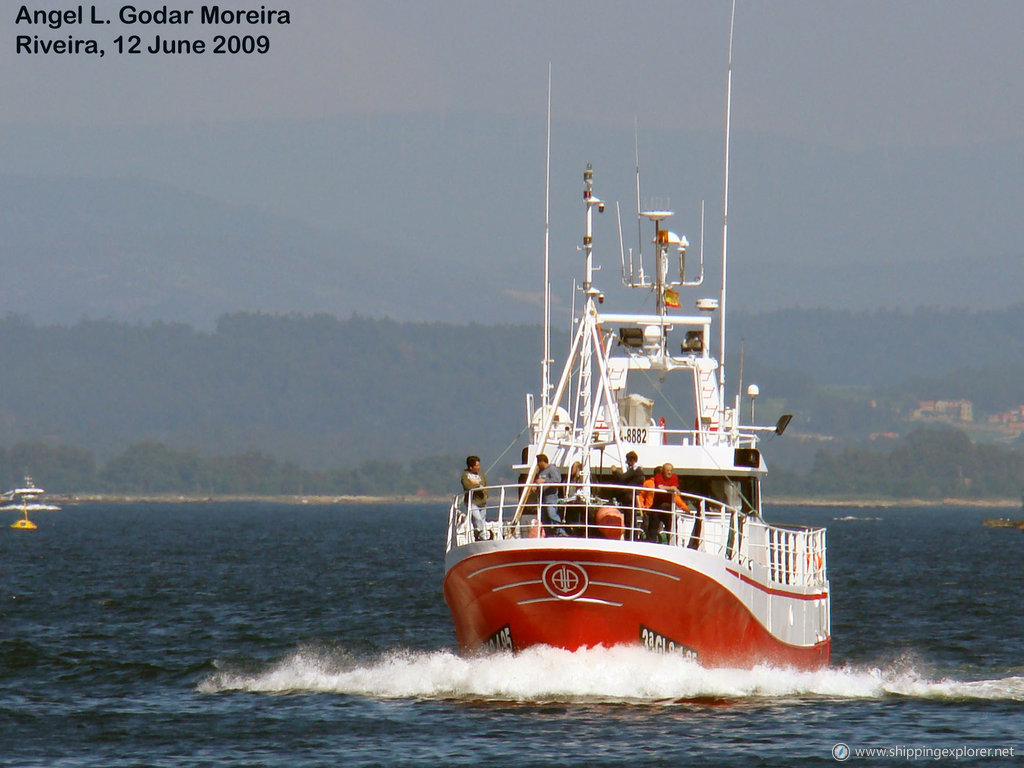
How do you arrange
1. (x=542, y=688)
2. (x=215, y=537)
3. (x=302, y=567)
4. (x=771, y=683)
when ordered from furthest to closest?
1. (x=215, y=537)
2. (x=302, y=567)
3. (x=771, y=683)
4. (x=542, y=688)

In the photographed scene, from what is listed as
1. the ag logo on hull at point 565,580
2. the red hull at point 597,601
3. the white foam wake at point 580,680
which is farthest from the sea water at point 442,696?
the ag logo on hull at point 565,580

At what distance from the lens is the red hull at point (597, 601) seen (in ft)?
81.4

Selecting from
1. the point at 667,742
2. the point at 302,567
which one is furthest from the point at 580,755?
the point at 302,567

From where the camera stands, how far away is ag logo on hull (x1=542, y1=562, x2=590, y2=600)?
2480 cm

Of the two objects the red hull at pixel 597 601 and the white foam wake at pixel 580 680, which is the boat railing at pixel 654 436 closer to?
the red hull at pixel 597 601

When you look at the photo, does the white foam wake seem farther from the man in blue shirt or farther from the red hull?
the man in blue shirt

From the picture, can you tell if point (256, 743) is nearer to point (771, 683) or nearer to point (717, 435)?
point (771, 683)

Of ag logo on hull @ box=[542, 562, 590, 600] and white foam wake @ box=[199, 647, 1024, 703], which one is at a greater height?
ag logo on hull @ box=[542, 562, 590, 600]

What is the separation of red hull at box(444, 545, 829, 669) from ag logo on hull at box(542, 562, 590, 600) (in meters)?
0.01

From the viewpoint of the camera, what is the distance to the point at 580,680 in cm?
2569

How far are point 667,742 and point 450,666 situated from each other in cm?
549

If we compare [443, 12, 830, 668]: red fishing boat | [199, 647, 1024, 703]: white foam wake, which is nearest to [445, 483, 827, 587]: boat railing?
[443, 12, 830, 668]: red fishing boat

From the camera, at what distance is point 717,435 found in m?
30.9

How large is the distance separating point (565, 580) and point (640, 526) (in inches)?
69.6
